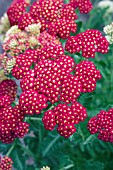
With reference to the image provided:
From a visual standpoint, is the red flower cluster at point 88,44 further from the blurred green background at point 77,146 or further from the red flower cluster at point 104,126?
the red flower cluster at point 104,126

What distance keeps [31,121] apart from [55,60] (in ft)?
1.45

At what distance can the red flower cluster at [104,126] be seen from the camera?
2.66m

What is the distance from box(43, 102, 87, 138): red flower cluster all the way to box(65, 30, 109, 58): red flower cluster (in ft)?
1.57

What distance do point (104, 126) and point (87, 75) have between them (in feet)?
1.17

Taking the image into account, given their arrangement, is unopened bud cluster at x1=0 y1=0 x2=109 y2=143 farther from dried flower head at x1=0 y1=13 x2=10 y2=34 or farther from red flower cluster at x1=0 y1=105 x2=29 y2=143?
dried flower head at x1=0 y1=13 x2=10 y2=34

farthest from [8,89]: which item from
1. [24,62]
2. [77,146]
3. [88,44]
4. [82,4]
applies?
[77,146]

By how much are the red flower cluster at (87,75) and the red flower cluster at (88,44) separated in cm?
15

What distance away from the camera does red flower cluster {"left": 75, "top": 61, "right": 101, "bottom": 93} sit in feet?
9.04

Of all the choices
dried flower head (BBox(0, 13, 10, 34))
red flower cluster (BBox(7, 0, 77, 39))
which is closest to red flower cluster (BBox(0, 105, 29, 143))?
red flower cluster (BBox(7, 0, 77, 39))

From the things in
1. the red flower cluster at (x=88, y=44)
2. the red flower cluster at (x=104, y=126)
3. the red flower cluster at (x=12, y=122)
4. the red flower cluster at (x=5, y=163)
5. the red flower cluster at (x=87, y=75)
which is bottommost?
the red flower cluster at (x=5, y=163)

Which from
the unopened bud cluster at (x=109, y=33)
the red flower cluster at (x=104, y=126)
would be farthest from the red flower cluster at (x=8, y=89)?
the unopened bud cluster at (x=109, y=33)

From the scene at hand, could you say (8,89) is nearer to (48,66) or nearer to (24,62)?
(24,62)

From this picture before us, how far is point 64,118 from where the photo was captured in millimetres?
2604

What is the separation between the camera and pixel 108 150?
12.7 ft
